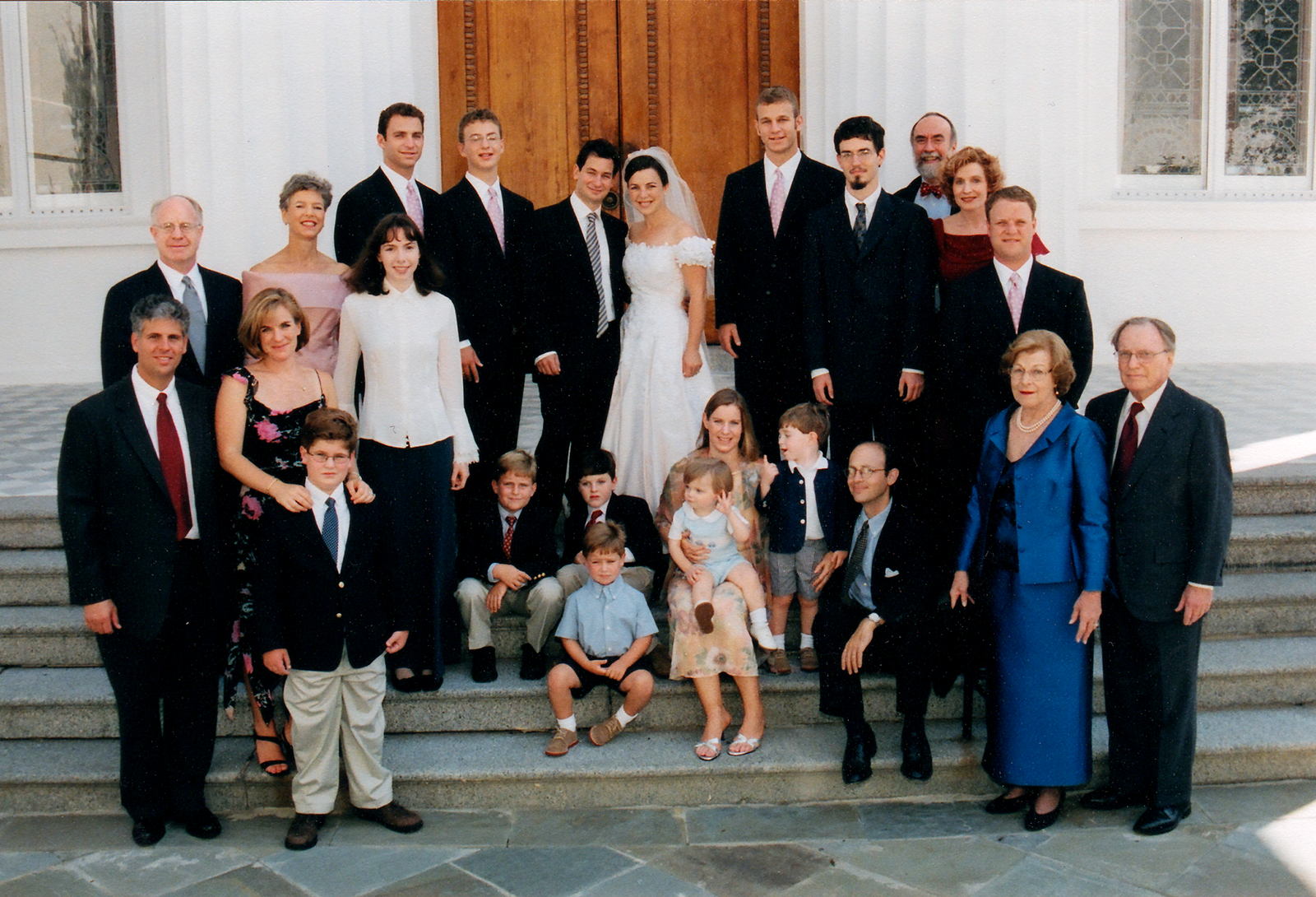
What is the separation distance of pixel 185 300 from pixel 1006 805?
133 inches

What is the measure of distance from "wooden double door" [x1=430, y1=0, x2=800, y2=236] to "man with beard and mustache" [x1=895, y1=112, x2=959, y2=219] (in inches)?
91.1

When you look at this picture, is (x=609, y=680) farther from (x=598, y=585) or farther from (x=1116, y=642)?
(x=1116, y=642)

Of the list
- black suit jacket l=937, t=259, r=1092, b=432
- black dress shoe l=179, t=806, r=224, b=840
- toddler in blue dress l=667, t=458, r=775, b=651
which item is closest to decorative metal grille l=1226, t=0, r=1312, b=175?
black suit jacket l=937, t=259, r=1092, b=432

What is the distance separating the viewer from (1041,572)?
3936 millimetres

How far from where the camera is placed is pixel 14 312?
8.61 m

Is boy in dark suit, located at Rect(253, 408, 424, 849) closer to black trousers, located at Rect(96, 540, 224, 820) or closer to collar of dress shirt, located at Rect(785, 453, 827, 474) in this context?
black trousers, located at Rect(96, 540, 224, 820)

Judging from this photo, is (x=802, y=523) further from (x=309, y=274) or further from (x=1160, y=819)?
(x=309, y=274)

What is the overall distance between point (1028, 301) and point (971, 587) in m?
1.06

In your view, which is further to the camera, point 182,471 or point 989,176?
point 989,176

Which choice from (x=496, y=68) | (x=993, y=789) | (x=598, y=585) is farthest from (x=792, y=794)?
(x=496, y=68)

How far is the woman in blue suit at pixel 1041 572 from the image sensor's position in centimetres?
391

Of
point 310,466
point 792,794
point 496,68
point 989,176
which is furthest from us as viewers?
point 496,68

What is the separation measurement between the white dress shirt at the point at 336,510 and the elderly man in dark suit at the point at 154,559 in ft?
1.13

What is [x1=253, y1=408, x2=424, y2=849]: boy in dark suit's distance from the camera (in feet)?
12.8
